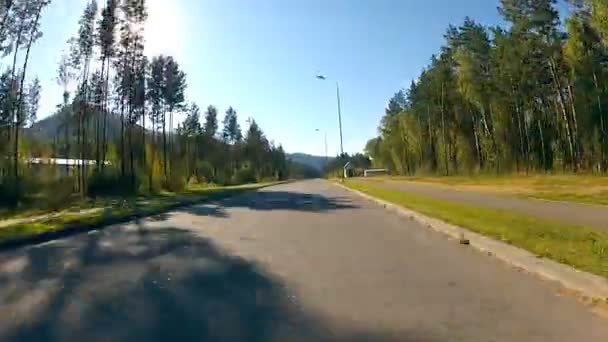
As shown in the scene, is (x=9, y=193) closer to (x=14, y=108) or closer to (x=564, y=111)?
(x=14, y=108)

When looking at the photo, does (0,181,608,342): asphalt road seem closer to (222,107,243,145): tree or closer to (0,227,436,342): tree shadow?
(0,227,436,342): tree shadow

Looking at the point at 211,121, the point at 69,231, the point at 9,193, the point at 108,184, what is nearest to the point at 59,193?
the point at 9,193

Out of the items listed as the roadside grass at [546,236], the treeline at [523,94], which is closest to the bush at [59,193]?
the roadside grass at [546,236]

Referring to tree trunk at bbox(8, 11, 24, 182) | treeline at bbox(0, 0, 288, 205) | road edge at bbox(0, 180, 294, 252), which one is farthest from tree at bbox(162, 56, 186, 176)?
road edge at bbox(0, 180, 294, 252)

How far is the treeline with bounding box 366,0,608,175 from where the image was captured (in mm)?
51603

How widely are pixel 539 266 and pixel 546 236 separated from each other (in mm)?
3875

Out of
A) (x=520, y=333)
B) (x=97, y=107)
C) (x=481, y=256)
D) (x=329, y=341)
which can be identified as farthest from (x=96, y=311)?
(x=97, y=107)

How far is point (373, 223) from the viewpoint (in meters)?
20.0

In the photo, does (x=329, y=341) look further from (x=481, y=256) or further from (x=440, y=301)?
(x=481, y=256)

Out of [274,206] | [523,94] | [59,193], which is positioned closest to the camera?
[274,206]

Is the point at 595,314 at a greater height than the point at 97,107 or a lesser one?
lesser

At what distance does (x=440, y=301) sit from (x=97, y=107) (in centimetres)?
4343

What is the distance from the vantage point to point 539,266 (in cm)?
996

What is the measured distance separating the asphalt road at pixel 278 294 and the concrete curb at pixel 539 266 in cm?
27
